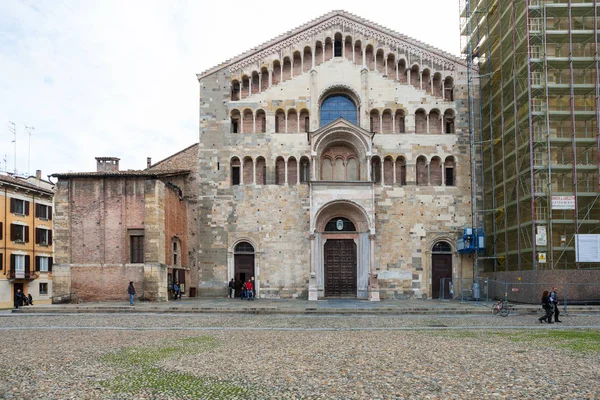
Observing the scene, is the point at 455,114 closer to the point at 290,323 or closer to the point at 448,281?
the point at 448,281

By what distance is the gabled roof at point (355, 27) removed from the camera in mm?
35969

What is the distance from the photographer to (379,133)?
3578 centimetres

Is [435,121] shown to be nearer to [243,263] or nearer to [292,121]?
[292,121]

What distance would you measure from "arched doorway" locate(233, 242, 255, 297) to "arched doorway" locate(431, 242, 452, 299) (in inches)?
439

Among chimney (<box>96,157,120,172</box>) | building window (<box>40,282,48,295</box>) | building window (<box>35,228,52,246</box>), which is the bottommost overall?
building window (<box>40,282,48,295</box>)

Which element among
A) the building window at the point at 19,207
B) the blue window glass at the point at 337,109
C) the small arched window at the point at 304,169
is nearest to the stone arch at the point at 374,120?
the blue window glass at the point at 337,109

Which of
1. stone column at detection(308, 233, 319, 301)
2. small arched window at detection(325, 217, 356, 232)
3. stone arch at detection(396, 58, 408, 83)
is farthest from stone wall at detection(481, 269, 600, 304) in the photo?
stone arch at detection(396, 58, 408, 83)

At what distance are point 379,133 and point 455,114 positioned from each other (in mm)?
5018

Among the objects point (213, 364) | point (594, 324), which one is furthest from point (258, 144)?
point (213, 364)

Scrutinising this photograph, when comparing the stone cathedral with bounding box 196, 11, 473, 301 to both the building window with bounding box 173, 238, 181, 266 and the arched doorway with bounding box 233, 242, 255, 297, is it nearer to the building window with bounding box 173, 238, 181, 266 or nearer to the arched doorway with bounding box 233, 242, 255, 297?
the arched doorway with bounding box 233, 242, 255, 297

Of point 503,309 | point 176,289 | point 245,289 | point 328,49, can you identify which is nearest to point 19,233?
point 176,289

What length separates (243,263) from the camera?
3506cm

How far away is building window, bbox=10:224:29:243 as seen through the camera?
45.7 meters

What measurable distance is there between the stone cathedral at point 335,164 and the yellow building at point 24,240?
63.5ft
